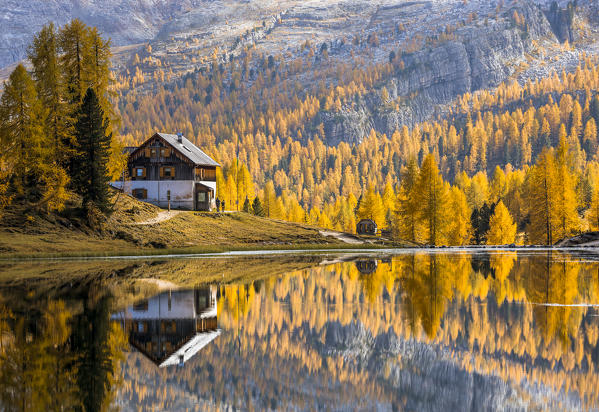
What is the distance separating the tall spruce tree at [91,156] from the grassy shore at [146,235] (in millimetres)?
2756

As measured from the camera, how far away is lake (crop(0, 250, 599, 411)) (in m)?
13.4

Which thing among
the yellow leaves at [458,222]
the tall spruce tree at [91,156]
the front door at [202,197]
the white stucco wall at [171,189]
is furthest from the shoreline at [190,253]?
the yellow leaves at [458,222]

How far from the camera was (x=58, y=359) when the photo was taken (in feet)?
53.9

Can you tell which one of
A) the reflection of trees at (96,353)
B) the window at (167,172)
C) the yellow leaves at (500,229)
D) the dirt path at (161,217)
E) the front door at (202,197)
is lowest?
the yellow leaves at (500,229)

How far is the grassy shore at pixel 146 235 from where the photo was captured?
200 feet

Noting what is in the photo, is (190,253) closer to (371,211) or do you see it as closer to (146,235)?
(146,235)

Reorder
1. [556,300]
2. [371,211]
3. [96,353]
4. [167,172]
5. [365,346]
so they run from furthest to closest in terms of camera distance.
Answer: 1. [371,211]
2. [167,172]
3. [556,300]
4. [365,346]
5. [96,353]

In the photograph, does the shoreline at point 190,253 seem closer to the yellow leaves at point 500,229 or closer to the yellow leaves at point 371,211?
the yellow leaves at point 500,229

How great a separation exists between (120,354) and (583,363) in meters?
10.7

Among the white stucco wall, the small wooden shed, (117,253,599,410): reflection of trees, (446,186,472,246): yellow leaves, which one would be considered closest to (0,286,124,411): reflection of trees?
(117,253,599,410): reflection of trees

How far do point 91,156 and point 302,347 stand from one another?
5510cm

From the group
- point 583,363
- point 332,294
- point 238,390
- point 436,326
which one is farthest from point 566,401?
point 332,294

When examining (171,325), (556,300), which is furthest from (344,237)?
(171,325)

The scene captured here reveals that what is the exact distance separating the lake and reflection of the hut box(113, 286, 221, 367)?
7 cm
